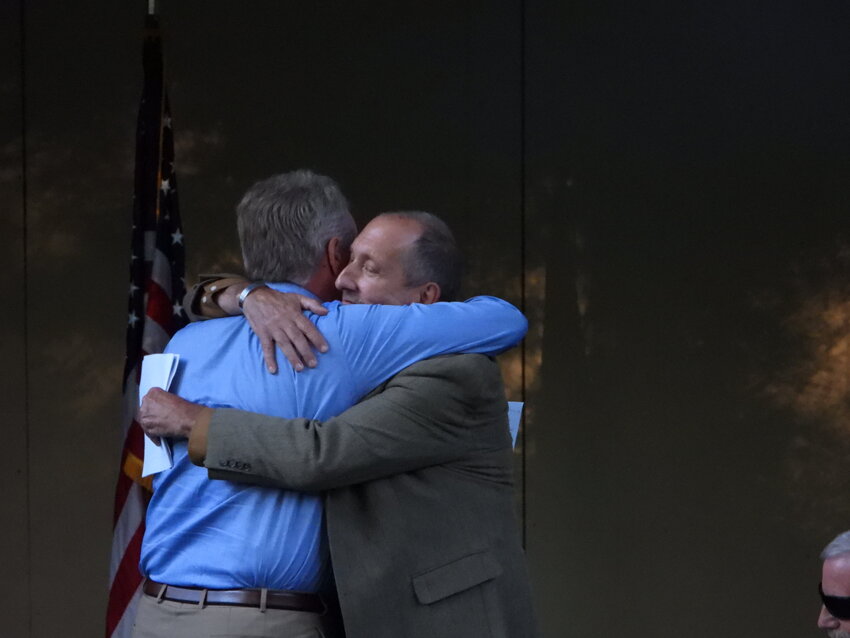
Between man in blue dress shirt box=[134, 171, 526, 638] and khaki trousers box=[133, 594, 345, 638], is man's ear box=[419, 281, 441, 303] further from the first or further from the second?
→ khaki trousers box=[133, 594, 345, 638]

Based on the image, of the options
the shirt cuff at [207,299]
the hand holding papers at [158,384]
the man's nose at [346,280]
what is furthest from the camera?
the shirt cuff at [207,299]

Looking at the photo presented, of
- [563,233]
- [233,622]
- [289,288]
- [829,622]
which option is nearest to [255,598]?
[233,622]

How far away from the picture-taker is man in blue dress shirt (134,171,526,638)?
1.97 m

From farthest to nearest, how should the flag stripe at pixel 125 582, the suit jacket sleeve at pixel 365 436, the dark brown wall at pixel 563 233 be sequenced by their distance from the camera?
the dark brown wall at pixel 563 233 < the flag stripe at pixel 125 582 < the suit jacket sleeve at pixel 365 436

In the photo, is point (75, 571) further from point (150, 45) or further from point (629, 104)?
point (629, 104)

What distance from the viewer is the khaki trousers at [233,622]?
1948 mm

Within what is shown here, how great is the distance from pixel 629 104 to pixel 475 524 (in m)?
3.99

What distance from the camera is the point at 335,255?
218cm

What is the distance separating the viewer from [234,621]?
1950 millimetres

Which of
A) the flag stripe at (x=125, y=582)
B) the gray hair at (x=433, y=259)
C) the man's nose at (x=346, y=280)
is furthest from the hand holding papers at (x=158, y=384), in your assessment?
the flag stripe at (x=125, y=582)

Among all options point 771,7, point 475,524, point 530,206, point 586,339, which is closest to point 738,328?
point 586,339

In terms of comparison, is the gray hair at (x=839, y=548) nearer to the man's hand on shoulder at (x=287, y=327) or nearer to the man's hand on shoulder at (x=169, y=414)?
the man's hand on shoulder at (x=287, y=327)

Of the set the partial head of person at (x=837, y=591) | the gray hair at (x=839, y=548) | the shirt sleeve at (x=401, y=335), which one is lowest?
the partial head of person at (x=837, y=591)

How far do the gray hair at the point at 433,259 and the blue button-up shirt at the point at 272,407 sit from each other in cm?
14
